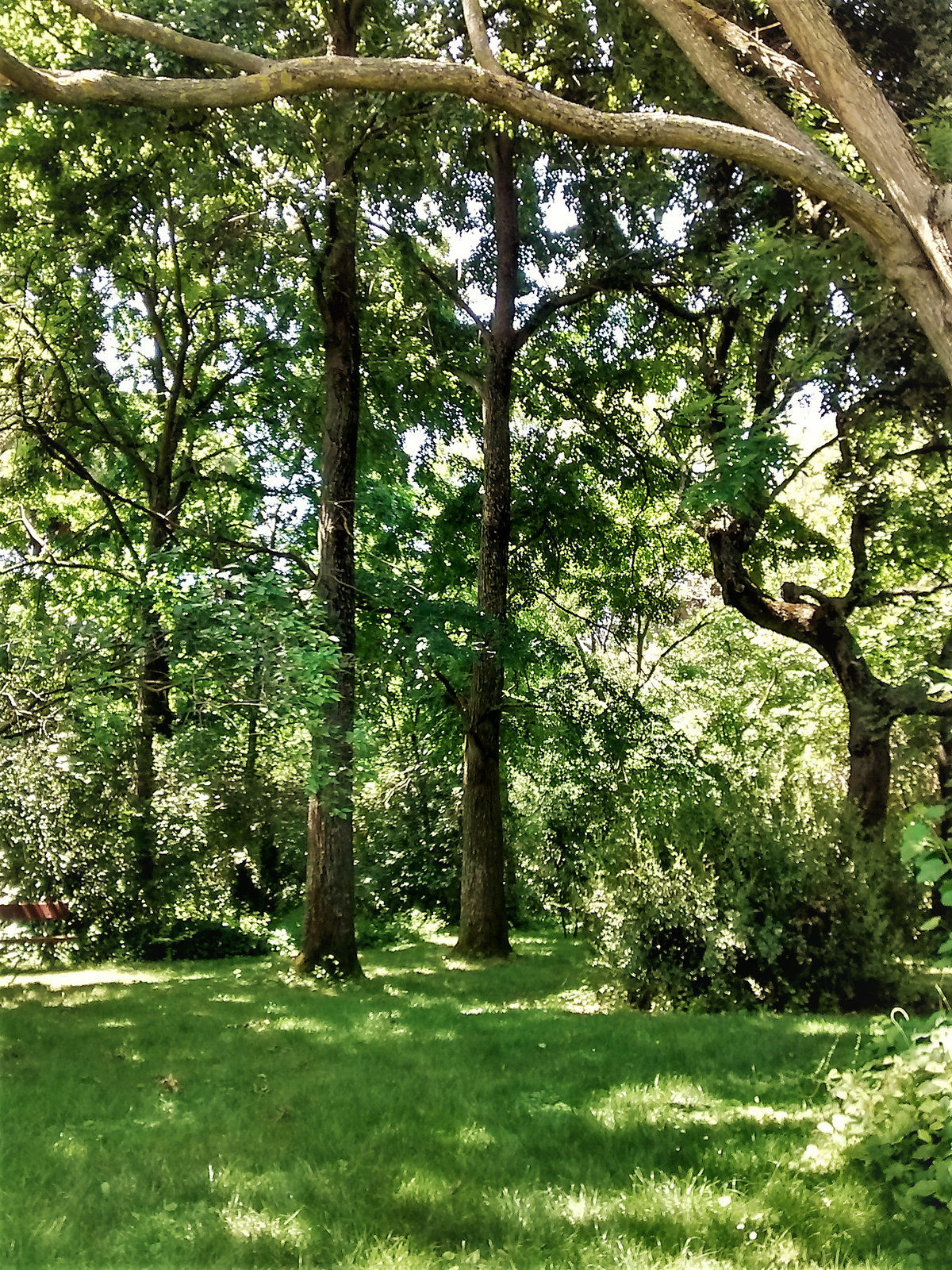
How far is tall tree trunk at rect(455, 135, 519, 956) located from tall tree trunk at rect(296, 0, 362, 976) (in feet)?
8.06

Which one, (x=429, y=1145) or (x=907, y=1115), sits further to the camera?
(x=429, y=1145)

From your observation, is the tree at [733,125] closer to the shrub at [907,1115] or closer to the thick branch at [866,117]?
the thick branch at [866,117]

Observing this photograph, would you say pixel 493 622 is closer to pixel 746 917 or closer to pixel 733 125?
pixel 746 917

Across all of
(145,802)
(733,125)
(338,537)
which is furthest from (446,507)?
(733,125)

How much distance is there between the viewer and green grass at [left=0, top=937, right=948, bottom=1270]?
389cm

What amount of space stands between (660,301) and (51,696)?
35.0 feet

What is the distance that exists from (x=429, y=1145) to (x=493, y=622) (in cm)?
896

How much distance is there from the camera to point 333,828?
39.6ft

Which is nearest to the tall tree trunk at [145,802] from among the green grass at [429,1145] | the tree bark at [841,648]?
the green grass at [429,1145]

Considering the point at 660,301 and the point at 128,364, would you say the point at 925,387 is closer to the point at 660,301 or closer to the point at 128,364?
the point at 660,301

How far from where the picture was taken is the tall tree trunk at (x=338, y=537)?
38.8ft

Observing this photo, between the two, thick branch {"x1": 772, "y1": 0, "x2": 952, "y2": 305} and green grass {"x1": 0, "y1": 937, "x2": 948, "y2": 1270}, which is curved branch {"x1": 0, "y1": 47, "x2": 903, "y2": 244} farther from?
green grass {"x1": 0, "y1": 937, "x2": 948, "y2": 1270}

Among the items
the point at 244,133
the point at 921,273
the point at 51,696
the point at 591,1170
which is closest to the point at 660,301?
the point at 244,133

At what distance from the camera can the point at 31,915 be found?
1471cm
